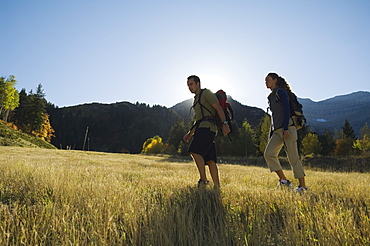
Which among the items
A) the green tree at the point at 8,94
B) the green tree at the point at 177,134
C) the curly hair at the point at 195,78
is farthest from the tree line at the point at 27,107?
the curly hair at the point at 195,78

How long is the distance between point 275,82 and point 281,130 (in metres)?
1.18

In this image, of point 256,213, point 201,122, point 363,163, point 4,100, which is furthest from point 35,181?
point 4,100

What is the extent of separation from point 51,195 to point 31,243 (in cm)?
168

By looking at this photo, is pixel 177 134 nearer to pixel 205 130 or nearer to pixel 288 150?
pixel 288 150

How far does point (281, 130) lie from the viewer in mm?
5137

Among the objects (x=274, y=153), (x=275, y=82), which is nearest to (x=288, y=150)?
(x=274, y=153)

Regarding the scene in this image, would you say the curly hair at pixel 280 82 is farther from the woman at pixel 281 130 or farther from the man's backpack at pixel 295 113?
the man's backpack at pixel 295 113

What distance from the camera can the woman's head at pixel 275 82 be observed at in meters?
5.44

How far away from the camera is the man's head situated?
16.4 ft

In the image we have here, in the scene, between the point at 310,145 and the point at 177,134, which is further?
the point at 177,134

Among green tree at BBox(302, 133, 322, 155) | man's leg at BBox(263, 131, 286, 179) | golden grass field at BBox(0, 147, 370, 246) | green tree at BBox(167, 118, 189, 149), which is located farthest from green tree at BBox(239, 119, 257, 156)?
golden grass field at BBox(0, 147, 370, 246)

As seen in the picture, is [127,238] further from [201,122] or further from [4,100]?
[4,100]

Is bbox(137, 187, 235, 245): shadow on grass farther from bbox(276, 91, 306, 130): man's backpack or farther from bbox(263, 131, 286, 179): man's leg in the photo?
bbox(276, 91, 306, 130): man's backpack

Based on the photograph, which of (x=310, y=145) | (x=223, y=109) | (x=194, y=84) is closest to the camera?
(x=223, y=109)
